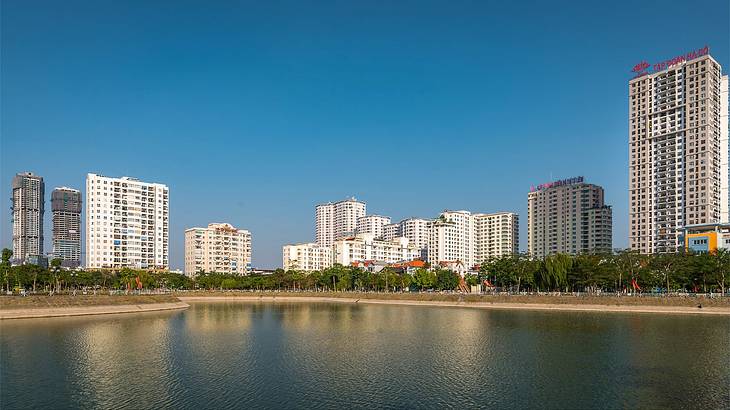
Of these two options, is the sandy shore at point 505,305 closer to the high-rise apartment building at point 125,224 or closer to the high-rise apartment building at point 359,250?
the high-rise apartment building at point 125,224

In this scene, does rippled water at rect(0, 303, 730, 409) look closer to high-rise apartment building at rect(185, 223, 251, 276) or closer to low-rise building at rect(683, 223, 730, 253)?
low-rise building at rect(683, 223, 730, 253)

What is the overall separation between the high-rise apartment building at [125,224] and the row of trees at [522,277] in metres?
23.0

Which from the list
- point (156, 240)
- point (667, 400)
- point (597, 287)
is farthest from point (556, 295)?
point (156, 240)

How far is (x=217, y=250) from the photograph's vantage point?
593 ft

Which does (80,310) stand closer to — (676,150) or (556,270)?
(556,270)

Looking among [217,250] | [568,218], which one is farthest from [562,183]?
[217,250]

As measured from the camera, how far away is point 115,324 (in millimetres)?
63062

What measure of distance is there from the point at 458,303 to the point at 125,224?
101m

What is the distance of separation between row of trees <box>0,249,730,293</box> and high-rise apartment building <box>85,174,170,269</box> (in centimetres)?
2303

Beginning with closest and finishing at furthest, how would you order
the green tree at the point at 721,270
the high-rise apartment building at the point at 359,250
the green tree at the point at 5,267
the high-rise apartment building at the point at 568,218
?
the green tree at the point at 721,270
the green tree at the point at 5,267
the high-rise apartment building at the point at 568,218
the high-rise apartment building at the point at 359,250

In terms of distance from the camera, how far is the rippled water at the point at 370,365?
2812 centimetres

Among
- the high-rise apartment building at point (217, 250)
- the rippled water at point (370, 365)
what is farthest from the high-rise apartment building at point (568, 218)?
the rippled water at point (370, 365)

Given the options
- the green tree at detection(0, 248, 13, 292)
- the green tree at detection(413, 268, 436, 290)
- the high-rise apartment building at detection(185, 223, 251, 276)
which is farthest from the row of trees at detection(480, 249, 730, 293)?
the high-rise apartment building at detection(185, 223, 251, 276)

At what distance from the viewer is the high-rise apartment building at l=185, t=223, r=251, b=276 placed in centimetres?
17850
